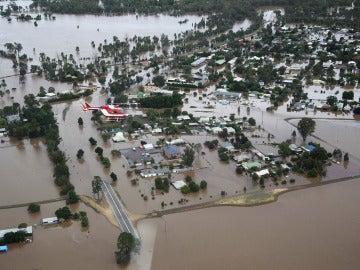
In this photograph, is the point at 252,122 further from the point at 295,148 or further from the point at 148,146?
the point at 148,146

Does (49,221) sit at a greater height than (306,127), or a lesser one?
lesser

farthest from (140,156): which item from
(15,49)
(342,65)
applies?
(15,49)

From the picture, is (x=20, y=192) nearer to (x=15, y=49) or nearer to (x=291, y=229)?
(x=291, y=229)

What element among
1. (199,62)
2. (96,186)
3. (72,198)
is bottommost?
(72,198)

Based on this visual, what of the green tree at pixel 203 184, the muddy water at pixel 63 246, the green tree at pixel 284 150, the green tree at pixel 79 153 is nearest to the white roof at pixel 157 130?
the green tree at pixel 79 153

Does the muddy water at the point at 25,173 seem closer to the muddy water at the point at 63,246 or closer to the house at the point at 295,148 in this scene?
the muddy water at the point at 63,246

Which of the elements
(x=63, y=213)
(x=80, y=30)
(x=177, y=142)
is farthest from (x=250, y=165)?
(x=80, y=30)

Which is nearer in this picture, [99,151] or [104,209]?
[104,209]
